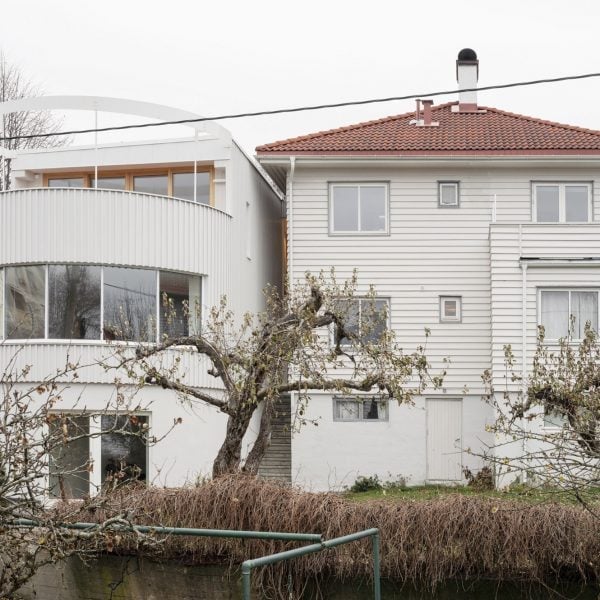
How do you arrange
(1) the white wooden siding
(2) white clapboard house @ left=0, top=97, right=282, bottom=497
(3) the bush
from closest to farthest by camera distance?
(2) white clapboard house @ left=0, top=97, right=282, bottom=497, (3) the bush, (1) the white wooden siding

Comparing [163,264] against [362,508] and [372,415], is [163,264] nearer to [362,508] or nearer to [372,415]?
[372,415]

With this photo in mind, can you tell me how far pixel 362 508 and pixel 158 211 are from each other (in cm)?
1266

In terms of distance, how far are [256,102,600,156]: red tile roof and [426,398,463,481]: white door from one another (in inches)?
225

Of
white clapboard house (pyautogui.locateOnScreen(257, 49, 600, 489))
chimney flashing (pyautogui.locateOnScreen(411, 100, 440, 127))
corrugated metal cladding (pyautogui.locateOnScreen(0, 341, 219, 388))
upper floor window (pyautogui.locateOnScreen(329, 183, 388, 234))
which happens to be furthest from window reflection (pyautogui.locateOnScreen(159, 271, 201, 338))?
chimney flashing (pyautogui.locateOnScreen(411, 100, 440, 127))

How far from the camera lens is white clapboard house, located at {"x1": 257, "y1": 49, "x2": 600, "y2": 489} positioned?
1046 inches

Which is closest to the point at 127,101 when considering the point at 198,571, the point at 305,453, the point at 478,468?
the point at 305,453

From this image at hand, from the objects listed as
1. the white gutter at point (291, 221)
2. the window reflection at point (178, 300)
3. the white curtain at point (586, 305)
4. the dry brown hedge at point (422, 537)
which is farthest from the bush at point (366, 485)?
the dry brown hedge at point (422, 537)

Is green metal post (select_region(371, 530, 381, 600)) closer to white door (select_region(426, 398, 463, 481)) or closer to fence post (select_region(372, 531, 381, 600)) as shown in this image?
fence post (select_region(372, 531, 381, 600))

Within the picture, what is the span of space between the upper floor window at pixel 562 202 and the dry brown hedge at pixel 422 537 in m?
16.8

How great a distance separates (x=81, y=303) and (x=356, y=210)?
7.79m

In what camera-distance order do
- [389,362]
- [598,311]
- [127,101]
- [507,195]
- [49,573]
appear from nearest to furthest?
1. [49,573]
2. [389,362]
3. [127,101]
4. [598,311]
5. [507,195]

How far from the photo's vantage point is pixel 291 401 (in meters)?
27.4

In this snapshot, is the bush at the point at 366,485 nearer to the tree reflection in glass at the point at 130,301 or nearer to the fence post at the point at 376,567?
the tree reflection in glass at the point at 130,301

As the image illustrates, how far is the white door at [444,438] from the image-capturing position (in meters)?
26.6
